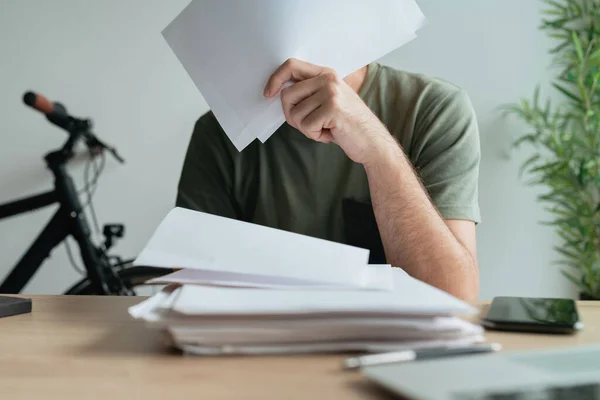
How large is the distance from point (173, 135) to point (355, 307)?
1.80 metres

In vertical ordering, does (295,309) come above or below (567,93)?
above

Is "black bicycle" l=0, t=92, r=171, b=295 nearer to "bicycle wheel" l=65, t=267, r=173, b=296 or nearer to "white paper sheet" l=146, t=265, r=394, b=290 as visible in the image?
"bicycle wheel" l=65, t=267, r=173, b=296

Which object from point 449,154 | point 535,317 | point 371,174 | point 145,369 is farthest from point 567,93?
point 145,369

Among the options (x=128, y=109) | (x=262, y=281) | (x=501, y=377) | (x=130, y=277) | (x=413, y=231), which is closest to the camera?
(x=501, y=377)

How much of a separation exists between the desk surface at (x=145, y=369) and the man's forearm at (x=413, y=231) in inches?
11.6

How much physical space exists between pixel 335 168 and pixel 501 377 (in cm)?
82

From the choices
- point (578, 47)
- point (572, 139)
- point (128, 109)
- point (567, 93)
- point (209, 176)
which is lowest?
point (572, 139)

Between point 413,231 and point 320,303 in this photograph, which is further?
point 413,231

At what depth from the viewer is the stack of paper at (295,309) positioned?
43cm

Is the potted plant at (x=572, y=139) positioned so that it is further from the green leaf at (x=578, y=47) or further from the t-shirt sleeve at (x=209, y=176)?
the t-shirt sleeve at (x=209, y=176)

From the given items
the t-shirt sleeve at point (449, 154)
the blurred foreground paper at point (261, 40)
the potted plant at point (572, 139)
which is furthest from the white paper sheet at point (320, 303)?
the potted plant at point (572, 139)

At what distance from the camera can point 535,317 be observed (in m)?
0.54

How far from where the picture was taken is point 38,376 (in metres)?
0.40

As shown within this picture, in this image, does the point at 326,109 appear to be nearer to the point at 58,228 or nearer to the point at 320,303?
the point at 320,303
